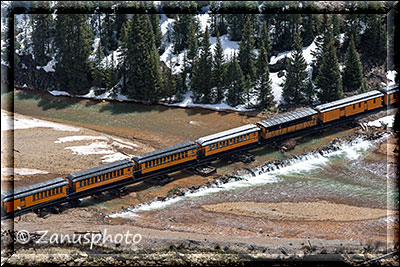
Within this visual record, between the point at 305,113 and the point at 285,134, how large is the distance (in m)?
4.62

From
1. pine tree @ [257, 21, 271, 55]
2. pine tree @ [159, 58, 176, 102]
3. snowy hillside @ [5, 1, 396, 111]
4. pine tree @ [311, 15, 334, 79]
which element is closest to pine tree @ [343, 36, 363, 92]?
pine tree @ [311, 15, 334, 79]

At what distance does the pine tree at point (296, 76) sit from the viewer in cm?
9825

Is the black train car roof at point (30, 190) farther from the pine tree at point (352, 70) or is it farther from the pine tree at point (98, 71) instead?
the pine tree at point (352, 70)

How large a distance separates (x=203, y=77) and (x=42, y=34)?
113ft

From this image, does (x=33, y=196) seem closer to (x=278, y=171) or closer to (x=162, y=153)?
(x=162, y=153)

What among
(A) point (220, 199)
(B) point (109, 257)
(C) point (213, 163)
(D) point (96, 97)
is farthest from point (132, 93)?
(B) point (109, 257)

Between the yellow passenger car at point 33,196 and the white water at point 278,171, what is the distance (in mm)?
6086

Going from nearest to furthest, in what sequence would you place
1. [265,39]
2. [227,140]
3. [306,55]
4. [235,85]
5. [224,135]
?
[227,140]
[224,135]
[235,85]
[265,39]
[306,55]

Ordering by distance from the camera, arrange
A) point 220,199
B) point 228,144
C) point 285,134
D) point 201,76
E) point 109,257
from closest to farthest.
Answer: point 109,257 < point 220,199 < point 228,144 < point 285,134 < point 201,76

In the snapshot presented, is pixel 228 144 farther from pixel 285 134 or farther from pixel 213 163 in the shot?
pixel 285 134

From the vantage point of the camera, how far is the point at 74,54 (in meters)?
108

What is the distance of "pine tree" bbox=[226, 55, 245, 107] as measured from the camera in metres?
98.4

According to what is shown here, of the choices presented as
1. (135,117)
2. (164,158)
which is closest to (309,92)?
(135,117)

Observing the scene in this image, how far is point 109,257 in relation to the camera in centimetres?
5103
